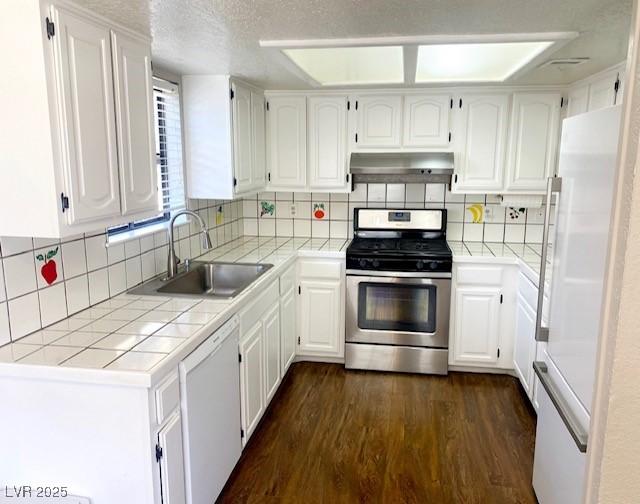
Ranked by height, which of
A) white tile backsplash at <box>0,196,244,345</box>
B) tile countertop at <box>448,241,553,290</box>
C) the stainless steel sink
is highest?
white tile backsplash at <box>0,196,244,345</box>

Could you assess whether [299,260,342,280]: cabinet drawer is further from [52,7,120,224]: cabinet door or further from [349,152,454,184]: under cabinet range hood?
[52,7,120,224]: cabinet door

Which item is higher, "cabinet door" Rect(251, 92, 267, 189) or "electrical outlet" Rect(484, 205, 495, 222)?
"cabinet door" Rect(251, 92, 267, 189)

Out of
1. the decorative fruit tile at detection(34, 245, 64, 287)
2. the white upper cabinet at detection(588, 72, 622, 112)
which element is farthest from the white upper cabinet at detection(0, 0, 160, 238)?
the white upper cabinet at detection(588, 72, 622, 112)

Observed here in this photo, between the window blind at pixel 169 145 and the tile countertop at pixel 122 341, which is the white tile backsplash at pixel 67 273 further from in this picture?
the window blind at pixel 169 145

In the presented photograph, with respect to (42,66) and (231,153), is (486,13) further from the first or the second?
(231,153)

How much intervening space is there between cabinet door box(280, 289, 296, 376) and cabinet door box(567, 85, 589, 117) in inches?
90.9

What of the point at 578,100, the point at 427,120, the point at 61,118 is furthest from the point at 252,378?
the point at 578,100

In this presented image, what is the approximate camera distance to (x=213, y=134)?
3174 mm

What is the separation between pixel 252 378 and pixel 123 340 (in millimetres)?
959

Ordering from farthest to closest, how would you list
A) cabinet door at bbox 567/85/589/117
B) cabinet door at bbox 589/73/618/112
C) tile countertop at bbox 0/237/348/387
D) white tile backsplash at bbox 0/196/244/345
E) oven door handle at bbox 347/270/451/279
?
oven door handle at bbox 347/270/451/279 < cabinet door at bbox 567/85/589/117 < cabinet door at bbox 589/73/618/112 < white tile backsplash at bbox 0/196/244/345 < tile countertop at bbox 0/237/348/387

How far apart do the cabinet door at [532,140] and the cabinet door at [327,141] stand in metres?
1.24

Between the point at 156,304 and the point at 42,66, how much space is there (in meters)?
1.15

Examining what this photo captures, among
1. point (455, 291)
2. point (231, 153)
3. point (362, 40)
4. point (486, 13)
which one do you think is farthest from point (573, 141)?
point (231, 153)

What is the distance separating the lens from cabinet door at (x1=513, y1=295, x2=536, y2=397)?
305 cm
